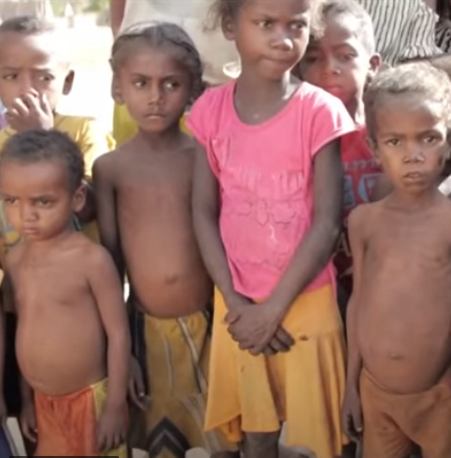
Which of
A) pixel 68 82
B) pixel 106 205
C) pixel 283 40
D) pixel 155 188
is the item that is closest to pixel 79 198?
pixel 106 205

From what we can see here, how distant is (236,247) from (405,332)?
0.53 m

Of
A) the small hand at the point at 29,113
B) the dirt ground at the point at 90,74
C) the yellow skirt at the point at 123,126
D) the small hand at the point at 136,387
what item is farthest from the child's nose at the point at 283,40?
the dirt ground at the point at 90,74

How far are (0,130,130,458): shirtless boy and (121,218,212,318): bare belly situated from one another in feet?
0.45

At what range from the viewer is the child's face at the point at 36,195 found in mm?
2799

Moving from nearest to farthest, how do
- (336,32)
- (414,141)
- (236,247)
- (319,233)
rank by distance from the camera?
(414,141) → (319,233) → (236,247) → (336,32)

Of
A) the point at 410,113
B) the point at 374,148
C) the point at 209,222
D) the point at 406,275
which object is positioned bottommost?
the point at 406,275

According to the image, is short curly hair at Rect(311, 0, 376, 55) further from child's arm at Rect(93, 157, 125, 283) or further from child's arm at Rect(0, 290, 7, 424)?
child's arm at Rect(0, 290, 7, 424)

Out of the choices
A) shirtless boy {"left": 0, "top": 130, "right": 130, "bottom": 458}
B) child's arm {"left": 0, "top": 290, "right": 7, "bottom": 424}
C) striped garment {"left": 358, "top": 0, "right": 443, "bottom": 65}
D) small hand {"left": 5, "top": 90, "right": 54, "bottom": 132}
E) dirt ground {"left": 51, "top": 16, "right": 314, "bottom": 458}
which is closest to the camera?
shirtless boy {"left": 0, "top": 130, "right": 130, "bottom": 458}

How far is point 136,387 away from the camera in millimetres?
2982

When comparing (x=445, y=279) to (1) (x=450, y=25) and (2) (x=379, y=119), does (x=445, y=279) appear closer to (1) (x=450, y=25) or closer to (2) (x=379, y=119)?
(2) (x=379, y=119)

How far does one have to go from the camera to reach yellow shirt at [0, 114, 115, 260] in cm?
307

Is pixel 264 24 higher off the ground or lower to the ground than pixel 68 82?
higher

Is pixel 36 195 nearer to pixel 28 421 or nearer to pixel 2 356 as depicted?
pixel 2 356

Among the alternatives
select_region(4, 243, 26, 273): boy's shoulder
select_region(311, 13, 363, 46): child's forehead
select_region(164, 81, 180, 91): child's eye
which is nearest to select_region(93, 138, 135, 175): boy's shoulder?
select_region(164, 81, 180, 91): child's eye
